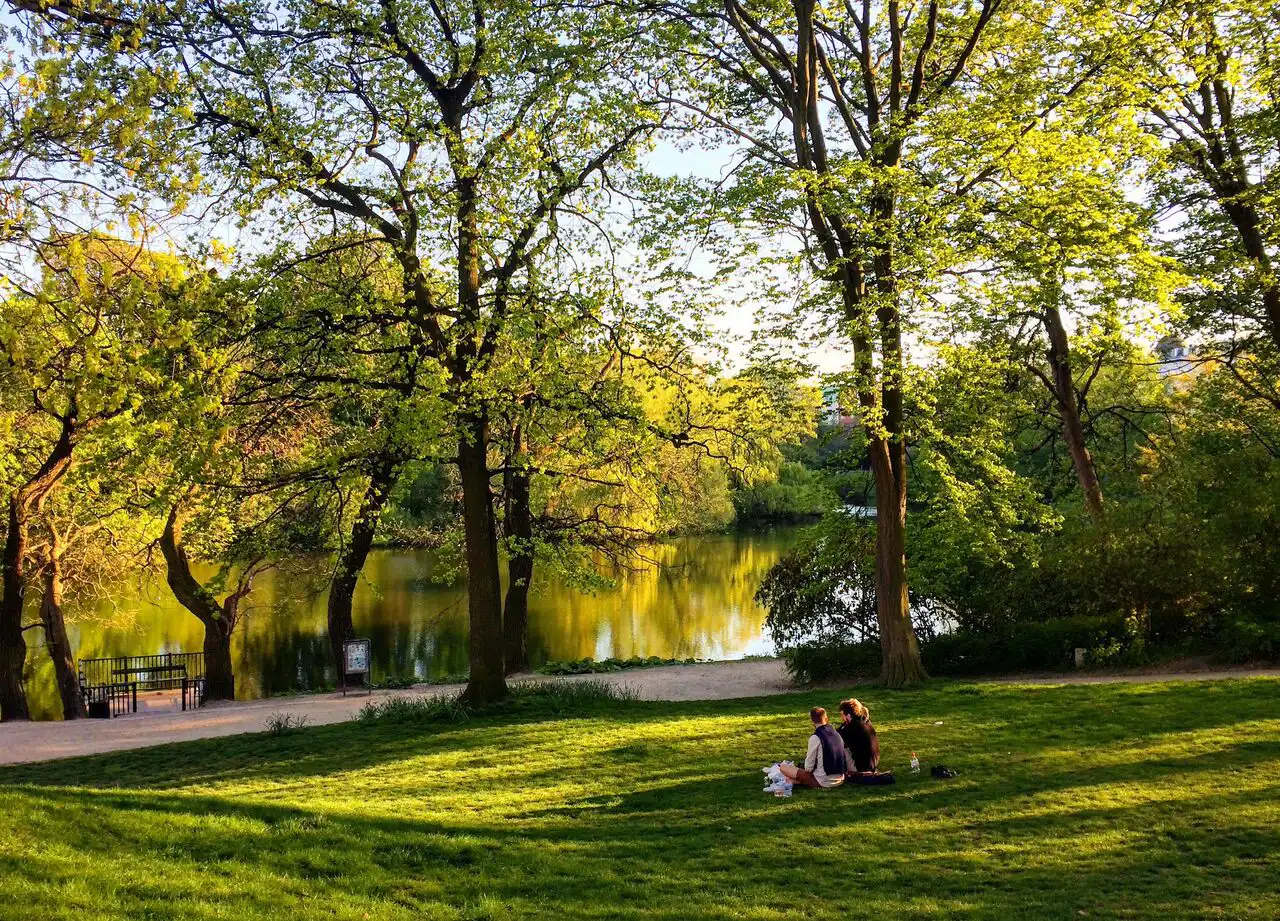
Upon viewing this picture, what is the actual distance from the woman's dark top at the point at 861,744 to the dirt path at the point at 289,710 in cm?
617

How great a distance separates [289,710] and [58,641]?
6011 mm

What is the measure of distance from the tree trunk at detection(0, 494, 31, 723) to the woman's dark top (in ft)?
48.1

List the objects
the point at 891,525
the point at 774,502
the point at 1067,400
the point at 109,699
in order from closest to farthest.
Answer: the point at 891,525 → the point at 109,699 → the point at 1067,400 → the point at 774,502

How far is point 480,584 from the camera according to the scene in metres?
14.7

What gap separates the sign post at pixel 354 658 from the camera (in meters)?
18.1

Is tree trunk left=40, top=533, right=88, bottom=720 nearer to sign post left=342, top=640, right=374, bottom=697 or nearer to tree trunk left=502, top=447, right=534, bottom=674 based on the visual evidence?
sign post left=342, top=640, right=374, bottom=697

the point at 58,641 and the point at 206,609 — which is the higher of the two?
the point at 206,609

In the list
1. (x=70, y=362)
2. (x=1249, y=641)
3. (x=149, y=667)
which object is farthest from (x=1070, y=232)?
(x=149, y=667)

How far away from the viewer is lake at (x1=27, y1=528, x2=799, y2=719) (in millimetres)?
25188

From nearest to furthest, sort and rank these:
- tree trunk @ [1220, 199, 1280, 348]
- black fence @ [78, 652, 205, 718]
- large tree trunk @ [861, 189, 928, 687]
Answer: large tree trunk @ [861, 189, 928, 687] → tree trunk @ [1220, 199, 1280, 348] → black fence @ [78, 652, 205, 718]

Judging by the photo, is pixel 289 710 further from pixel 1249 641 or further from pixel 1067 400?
pixel 1067 400

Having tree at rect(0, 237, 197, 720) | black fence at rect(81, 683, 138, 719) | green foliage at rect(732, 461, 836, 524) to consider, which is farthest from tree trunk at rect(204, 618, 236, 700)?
green foliage at rect(732, 461, 836, 524)

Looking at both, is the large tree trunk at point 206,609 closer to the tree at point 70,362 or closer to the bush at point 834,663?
the tree at point 70,362

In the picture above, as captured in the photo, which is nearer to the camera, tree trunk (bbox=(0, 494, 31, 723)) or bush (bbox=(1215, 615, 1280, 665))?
bush (bbox=(1215, 615, 1280, 665))
